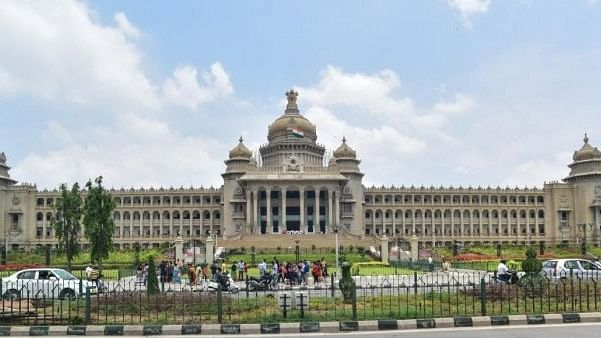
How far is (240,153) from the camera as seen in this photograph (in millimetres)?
96438

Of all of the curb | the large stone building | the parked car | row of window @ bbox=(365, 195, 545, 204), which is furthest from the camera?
row of window @ bbox=(365, 195, 545, 204)

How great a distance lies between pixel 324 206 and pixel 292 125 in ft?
57.6

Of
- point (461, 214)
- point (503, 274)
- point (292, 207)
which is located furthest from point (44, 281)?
point (461, 214)

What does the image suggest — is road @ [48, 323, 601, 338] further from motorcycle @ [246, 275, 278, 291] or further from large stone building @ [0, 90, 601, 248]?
large stone building @ [0, 90, 601, 248]

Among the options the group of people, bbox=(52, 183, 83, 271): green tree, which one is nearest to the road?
the group of people

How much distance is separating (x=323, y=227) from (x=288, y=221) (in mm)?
4767

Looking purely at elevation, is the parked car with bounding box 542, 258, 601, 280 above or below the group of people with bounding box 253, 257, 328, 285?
above

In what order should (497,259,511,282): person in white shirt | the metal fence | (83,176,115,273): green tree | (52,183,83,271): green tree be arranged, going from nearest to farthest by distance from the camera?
the metal fence
(497,259,511,282): person in white shirt
(83,176,115,273): green tree
(52,183,83,271): green tree

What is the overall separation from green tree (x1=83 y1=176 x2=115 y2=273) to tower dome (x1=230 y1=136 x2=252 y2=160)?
4797 centimetres

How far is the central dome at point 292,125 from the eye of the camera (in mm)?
101294

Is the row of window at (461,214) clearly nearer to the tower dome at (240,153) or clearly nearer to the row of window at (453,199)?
the row of window at (453,199)

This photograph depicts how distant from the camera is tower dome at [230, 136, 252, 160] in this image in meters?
96.3

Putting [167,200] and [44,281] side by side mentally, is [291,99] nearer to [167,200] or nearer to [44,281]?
[167,200]

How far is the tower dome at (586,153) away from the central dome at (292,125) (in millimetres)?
39440
